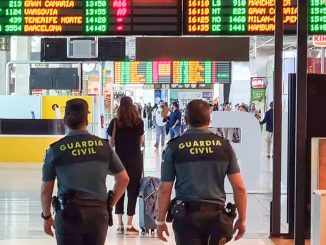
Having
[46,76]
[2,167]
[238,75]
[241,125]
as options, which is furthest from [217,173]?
[238,75]

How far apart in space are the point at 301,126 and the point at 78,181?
9.17 feet

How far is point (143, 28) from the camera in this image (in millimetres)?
8570

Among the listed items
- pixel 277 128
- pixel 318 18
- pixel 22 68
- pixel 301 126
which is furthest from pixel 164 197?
pixel 22 68

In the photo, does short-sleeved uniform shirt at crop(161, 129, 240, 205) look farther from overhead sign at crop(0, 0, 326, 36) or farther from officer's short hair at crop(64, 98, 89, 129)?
overhead sign at crop(0, 0, 326, 36)

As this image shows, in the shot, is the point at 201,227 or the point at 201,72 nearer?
A: the point at 201,227

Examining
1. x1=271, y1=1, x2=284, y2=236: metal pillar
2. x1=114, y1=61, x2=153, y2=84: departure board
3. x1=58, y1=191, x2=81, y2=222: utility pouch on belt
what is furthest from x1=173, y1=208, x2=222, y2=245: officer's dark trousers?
x1=114, y1=61, x2=153, y2=84: departure board

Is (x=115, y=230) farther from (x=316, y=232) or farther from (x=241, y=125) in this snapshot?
(x=241, y=125)

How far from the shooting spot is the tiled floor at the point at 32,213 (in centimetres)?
786

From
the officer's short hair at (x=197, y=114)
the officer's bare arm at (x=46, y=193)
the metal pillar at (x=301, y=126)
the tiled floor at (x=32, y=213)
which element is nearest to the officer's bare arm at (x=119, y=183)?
the officer's bare arm at (x=46, y=193)

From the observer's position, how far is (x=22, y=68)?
1015 inches

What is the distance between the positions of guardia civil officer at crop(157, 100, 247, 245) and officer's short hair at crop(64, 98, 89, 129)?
0.60 metres

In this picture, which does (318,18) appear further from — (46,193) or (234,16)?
(46,193)

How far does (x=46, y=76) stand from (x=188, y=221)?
16.1 m

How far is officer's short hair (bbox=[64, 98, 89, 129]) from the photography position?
450 cm
